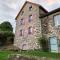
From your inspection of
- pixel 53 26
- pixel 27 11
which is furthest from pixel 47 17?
pixel 27 11

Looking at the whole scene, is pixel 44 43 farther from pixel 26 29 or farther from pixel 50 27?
pixel 26 29

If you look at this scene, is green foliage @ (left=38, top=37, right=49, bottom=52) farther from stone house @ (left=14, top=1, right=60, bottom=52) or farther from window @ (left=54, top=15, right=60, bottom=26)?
window @ (left=54, top=15, right=60, bottom=26)

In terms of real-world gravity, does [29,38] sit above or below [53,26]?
below

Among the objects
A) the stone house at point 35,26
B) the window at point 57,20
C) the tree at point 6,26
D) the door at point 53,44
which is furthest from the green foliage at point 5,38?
the window at point 57,20

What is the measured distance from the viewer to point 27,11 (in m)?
31.3

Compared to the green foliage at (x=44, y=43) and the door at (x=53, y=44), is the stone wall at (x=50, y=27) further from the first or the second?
the green foliage at (x=44, y=43)

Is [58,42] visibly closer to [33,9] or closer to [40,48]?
[40,48]

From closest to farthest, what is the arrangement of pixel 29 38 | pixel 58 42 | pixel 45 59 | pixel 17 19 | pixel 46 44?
pixel 45 59 < pixel 58 42 < pixel 46 44 < pixel 29 38 < pixel 17 19

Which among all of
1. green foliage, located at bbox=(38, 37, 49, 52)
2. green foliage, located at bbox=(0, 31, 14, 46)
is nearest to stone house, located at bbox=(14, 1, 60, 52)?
green foliage, located at bbox=(38, 37, 49, 52)

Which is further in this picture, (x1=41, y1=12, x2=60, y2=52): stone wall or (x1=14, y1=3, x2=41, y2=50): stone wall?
(x1=14, y1=3, x2=41, y2=50): stone wall

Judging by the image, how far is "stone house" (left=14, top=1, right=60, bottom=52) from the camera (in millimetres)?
23984

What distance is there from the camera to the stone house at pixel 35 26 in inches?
944

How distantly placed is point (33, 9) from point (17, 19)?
613cm

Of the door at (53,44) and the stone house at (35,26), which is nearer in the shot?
the door at (53,44)
